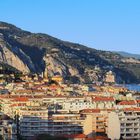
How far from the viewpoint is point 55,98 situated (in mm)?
84875

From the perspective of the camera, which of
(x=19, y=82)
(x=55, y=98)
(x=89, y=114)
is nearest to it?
(x=89, y=114)

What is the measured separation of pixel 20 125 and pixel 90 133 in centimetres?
549

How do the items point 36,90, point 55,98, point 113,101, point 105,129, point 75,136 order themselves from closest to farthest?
point 75,136 < point 105,129 < point 113,101 < point 55,98 < point 36,90

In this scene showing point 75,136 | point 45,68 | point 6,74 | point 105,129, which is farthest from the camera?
point 45,68

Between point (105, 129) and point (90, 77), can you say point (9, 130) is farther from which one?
point (90, 77)

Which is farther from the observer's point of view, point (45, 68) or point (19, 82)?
point (45, 68)

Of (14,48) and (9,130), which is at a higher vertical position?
(14,48)

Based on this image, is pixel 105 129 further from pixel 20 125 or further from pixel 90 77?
pixel 90 77

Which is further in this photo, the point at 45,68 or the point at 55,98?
the point at 45,68

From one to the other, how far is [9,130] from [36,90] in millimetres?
47244

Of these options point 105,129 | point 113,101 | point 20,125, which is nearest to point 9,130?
point 20,125

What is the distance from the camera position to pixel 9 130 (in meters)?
55.1

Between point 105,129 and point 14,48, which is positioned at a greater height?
point 14,48

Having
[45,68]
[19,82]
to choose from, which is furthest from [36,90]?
[45,68]
